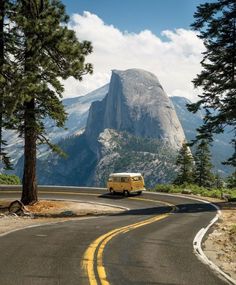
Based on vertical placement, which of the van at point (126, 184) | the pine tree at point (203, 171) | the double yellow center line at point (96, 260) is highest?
the pine tree at point (203, 171)

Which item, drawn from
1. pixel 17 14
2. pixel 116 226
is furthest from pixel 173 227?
pixel 17 14

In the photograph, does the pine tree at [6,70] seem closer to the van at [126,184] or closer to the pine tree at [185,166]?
the van at [126,184]

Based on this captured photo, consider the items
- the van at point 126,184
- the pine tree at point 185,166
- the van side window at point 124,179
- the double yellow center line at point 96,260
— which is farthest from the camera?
the pine tree at point 185,166

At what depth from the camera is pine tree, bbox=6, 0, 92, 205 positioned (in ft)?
75.5

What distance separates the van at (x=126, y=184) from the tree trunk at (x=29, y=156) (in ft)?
41.3

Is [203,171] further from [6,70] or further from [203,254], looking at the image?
[203,254]

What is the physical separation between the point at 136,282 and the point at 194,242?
5.99 m

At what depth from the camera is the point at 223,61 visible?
93.9 feet

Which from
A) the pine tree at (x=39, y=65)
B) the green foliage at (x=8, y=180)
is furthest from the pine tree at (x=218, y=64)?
the green foliage at (x=8, y=180)

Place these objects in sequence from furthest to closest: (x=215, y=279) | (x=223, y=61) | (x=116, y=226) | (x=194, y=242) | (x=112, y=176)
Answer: (x=112, y=176), (x=223, y=61), (x=116, y=226), (x=194, y=242), (x=215, y=279)

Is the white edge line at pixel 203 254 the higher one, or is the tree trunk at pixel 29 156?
the tree trunk at pixel 29 156

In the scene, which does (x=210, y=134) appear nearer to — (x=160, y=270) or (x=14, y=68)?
(x=14, y=68)

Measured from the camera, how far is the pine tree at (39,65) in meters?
23.0

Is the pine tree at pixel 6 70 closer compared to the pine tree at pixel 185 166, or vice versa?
the pine tree at pixel 6 70
